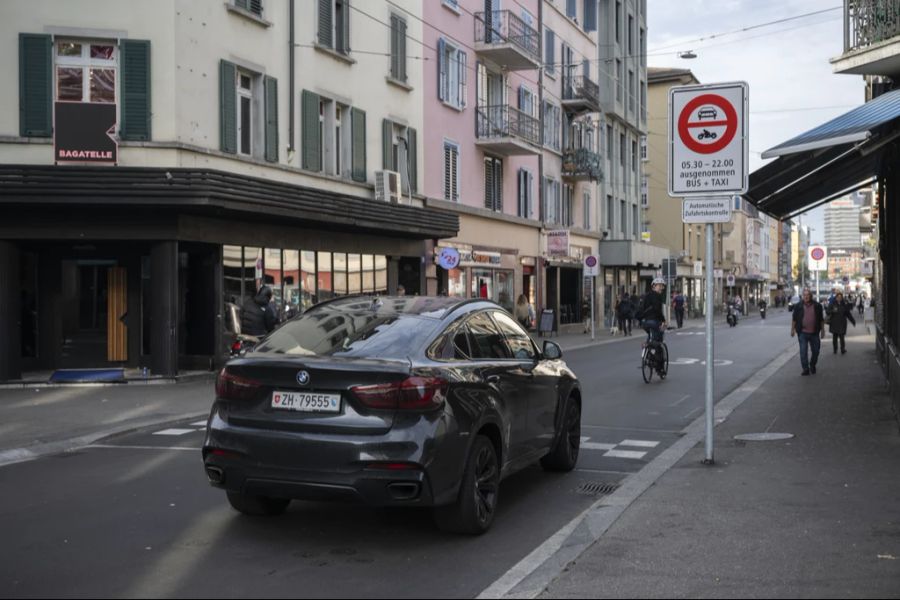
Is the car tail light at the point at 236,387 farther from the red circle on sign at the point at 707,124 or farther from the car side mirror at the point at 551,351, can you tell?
the red circle on sign at the point at 707,124

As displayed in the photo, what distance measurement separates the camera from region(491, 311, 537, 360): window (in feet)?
25.2

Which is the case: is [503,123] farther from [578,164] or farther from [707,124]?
[707,124]

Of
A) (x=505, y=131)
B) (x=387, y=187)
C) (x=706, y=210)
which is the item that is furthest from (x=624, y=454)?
(x=505, y=131)

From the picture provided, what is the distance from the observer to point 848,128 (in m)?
8.61

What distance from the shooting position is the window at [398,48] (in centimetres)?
2691

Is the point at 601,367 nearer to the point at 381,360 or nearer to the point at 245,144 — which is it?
the point at 245,144

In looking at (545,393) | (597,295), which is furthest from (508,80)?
(545,393)

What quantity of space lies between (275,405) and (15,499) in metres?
3.09

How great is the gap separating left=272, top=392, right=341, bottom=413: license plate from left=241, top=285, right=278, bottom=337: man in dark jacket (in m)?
10.7

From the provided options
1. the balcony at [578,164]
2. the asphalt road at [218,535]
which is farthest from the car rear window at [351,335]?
the balcony at [578,164]

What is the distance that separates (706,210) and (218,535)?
5322 millimetres

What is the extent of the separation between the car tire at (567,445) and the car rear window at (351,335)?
2.49 m

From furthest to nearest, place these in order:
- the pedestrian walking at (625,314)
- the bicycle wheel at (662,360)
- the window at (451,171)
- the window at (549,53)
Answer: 1. the window at (549,53)
2. the pedestrian walking at (625,314)
3. the window at (451,171)
4. the bicycle wheel at (662,360)

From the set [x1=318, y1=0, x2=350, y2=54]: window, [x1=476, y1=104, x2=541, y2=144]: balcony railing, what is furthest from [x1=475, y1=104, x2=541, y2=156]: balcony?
[x1=318, y1=0, x2=350, y2=54]: window
